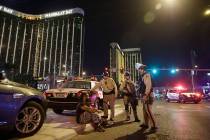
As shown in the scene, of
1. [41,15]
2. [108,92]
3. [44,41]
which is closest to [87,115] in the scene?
[108,92]

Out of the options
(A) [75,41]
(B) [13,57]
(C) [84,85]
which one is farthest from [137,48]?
(C) [84,85]

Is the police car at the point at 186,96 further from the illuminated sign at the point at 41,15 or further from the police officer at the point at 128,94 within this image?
the illuminated sign at the point at 41,15

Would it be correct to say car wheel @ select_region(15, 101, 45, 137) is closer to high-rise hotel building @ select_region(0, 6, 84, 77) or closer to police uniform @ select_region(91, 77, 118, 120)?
police uniform @ select_region(91, 77, 118, 120)

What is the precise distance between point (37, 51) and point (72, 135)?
389 feet

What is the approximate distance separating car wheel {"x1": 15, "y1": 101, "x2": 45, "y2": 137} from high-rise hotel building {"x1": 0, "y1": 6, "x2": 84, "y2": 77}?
10309 cm

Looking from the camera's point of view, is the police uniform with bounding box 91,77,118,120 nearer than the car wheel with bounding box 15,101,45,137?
No

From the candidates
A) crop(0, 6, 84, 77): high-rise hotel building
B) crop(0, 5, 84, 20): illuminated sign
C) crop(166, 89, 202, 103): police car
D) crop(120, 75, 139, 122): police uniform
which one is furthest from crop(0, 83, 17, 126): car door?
crop(0, 5, 84, 20): illuminated sign

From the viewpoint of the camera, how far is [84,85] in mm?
10891

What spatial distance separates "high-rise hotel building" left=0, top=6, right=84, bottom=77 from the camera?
362 ft

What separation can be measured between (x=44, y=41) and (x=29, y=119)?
390 ft

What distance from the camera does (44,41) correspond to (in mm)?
120375

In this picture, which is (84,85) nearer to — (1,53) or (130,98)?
(130,98)

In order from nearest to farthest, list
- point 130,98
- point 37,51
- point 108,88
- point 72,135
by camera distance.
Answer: point 72,135
point 108,88
point 130,98
point 37,51

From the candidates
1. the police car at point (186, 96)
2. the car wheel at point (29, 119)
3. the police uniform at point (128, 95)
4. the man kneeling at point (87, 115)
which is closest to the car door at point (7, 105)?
the car wheel at point (29, 119)
